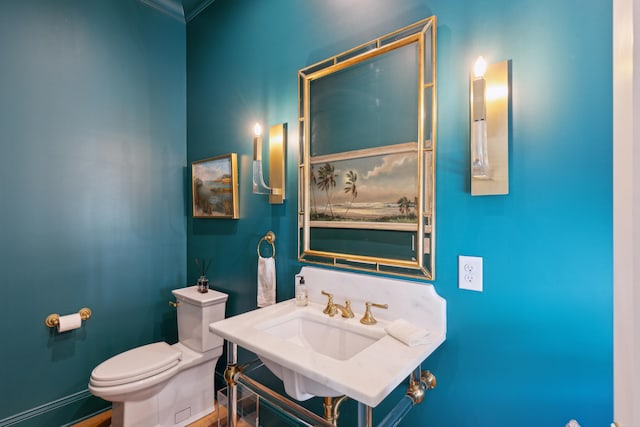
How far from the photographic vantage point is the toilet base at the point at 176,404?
1.70 meters

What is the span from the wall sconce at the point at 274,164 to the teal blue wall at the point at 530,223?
0.65 meters

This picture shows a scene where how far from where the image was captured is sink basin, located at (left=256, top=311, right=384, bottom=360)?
1.23 metres

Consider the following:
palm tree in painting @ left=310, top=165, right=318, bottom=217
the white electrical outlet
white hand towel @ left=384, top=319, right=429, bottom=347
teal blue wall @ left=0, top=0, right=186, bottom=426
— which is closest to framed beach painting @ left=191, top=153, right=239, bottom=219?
teal blue wall @ left=0, top=0, right=186, bottom=426

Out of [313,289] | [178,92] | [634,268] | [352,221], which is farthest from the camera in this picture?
[178,92]

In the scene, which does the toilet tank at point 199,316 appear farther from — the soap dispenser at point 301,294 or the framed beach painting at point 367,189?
the framed beach painting at point 367,189

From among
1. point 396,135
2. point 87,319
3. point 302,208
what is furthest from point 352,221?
point 87,319

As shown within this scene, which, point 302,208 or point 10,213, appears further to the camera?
point 10,213

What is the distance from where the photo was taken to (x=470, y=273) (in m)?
1.11

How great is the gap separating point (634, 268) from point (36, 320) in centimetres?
263

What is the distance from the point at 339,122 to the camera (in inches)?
58.9

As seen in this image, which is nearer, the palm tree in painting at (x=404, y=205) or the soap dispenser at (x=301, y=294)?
the palm tree in painting at (x=404, y=205)

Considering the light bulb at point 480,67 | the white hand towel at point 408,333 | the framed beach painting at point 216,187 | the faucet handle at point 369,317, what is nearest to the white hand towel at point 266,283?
the framed beach painting at point 216,187

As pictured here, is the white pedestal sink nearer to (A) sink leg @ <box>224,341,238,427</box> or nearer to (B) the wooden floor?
(A) sink leg @ <box>224,341,238,427</box>

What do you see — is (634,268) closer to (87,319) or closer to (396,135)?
(396,135)
